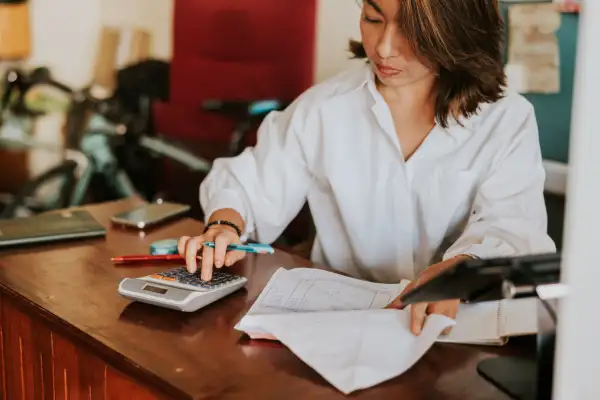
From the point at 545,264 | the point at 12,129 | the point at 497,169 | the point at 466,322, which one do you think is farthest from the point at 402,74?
the point at 12,129

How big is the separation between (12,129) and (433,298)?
265 cm

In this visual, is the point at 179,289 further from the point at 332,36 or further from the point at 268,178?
the point at 332,36

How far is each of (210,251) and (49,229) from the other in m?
0.40

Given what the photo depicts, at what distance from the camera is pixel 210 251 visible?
45.7 inches

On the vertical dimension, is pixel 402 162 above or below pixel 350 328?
above

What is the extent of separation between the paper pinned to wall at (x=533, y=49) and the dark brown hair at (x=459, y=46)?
1.26 feet

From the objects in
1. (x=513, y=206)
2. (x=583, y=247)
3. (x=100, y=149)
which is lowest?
(x=100, y=149)

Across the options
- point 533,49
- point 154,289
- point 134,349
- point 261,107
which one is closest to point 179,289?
point 154,289

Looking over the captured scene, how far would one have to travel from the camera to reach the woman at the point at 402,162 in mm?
1220

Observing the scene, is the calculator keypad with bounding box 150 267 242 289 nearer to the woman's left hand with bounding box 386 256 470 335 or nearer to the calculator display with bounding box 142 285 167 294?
the calculator display with bounding box 142 285 167 294

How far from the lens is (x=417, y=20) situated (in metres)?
1.20

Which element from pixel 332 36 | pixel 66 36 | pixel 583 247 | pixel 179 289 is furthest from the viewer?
pixel 66 36

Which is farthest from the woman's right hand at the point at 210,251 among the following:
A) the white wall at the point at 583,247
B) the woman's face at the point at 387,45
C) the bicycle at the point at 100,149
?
the bicycle at the point at 100,149

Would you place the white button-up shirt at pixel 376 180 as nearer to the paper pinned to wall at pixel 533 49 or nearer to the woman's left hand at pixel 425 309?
the woman's left hand at pixel 425 309
